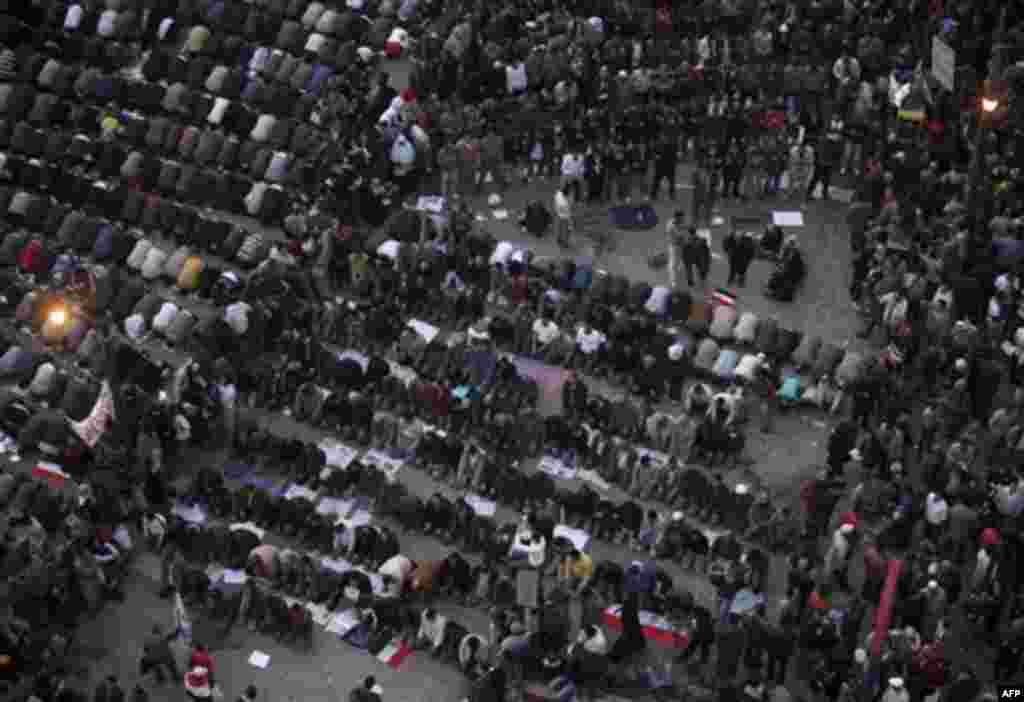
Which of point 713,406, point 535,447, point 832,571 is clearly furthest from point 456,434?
point 832,571

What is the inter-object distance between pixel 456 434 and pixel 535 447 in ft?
5.94

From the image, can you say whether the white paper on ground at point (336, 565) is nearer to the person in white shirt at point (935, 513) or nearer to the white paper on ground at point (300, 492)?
the white paper on ground at point (300, 492)

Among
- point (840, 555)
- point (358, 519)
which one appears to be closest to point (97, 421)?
point (358, 519)

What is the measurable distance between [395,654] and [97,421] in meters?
7.92

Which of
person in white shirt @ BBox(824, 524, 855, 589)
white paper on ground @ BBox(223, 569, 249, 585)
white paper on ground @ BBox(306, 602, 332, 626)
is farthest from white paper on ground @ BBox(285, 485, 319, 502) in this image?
person in white shirt @ BBox(824, 524, 855, 589)

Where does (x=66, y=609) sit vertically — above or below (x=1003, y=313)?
below

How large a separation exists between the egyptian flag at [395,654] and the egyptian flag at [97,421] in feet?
24.8

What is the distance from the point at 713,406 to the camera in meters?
49.0

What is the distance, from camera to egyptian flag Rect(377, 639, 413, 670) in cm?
4581

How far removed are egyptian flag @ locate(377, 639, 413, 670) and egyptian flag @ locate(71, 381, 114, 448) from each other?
7.56 m

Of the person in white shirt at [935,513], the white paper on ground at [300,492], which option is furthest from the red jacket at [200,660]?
the person in white shirt at [935,513]

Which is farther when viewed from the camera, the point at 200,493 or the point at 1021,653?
the point at 200,493

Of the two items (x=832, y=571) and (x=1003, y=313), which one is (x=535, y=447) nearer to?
(x=832, y=571)

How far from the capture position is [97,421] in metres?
47.0
